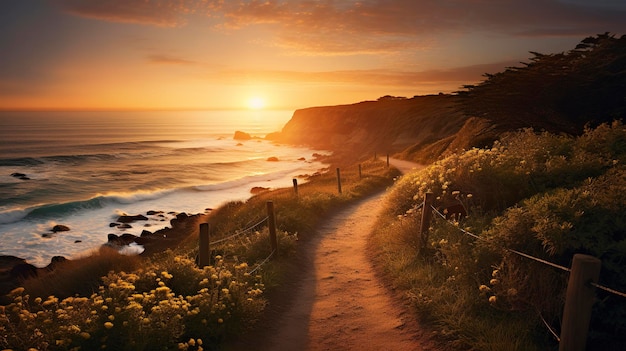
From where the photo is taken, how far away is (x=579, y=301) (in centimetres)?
390

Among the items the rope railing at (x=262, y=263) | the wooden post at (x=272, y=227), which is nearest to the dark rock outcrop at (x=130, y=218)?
the wooden post at (x=272, y=227)

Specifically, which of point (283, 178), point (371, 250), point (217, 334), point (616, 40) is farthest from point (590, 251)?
point (283, 178)

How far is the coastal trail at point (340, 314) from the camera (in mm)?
6168

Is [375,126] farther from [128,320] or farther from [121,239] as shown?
[128,320]

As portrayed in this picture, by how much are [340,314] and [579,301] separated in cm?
416

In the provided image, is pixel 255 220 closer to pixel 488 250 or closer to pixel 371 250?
pixel 371 250

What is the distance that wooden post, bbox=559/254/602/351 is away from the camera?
3.83 metres

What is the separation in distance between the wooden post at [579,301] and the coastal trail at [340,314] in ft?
7.07

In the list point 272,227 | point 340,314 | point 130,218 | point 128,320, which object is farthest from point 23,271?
point 340,314

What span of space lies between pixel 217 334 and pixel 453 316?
366 cm

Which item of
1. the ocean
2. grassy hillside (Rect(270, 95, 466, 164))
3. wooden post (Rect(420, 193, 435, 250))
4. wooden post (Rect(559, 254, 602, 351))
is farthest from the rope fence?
grassy hillside (Rect(270, 95, 466, 164))

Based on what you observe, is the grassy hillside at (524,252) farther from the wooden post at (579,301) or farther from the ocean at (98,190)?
the ocean at (98,190)

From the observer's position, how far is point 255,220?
14102 mm

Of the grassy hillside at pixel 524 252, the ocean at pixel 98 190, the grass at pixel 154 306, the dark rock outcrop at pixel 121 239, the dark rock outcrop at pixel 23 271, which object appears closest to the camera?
the grass at pixel 154 306
